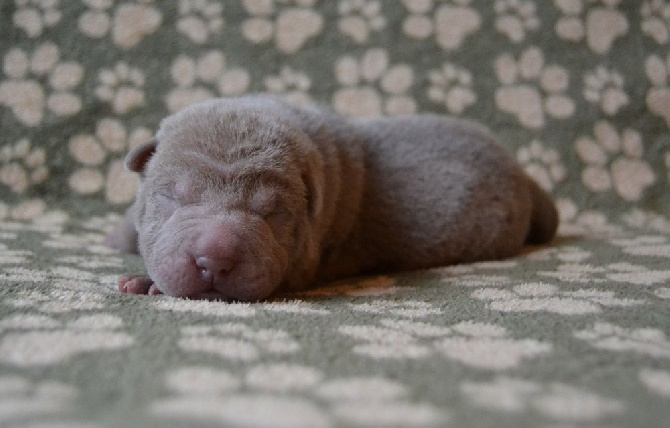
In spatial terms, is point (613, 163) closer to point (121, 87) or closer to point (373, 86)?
point (373, 86)

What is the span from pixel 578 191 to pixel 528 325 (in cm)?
200

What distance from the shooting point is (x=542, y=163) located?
3025 millimetres

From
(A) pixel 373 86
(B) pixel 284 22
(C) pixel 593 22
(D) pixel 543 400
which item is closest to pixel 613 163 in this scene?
(C) pixel 593 22

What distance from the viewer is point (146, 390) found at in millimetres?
855

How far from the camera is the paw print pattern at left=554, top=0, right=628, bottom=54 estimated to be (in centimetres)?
310

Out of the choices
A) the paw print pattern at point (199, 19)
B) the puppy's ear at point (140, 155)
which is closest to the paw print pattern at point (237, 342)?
the puppy's ear at point (140, 155)

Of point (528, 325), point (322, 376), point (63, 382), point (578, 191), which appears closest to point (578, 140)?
point (578, 191)

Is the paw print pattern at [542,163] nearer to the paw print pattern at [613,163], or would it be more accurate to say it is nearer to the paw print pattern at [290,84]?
the paw print pattern at [613,163]

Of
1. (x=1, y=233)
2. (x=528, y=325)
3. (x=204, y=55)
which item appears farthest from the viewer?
(x=204, y=55)

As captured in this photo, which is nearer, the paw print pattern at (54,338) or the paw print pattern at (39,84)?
the paw print pattern at (54,338)

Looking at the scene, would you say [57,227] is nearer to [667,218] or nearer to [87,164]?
[87,164]

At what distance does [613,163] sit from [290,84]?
153cm

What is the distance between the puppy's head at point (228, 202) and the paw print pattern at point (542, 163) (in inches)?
60.6

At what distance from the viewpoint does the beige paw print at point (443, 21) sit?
3.07 meters
